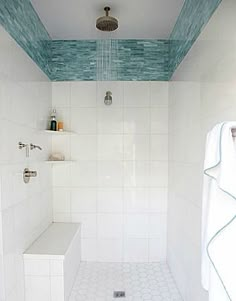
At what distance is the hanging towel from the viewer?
83cm

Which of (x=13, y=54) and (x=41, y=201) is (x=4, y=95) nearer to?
(x=13, y=54)

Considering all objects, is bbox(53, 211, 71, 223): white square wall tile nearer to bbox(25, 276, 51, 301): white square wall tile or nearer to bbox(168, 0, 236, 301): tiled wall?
bbox(25, 276, 51, 301): white square wall tile

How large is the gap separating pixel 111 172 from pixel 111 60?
1269mm

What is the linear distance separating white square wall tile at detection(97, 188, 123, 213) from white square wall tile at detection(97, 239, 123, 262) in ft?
1.18

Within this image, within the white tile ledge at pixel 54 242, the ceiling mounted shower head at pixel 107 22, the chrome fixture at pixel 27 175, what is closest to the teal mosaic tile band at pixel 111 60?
the ceiling mounted shower head at pixel 107 22

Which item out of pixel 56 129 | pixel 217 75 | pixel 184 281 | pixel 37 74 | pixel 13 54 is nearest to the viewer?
pixel 217 75

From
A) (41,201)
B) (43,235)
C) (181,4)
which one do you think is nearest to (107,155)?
(41,201)

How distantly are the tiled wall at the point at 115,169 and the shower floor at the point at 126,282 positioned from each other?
166mm

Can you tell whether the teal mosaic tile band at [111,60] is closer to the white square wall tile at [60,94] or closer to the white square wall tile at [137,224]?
the white square wall tile at [60,94]

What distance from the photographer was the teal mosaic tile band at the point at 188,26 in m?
1.53

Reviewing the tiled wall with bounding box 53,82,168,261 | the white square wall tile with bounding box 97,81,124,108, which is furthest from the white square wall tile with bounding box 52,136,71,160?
the white square wall tile with bounding box 97,81,124,108

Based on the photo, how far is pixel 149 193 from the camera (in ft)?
9.20

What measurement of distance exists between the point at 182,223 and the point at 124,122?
4.11 feet

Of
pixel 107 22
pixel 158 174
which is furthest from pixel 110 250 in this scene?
pixel 107 22
